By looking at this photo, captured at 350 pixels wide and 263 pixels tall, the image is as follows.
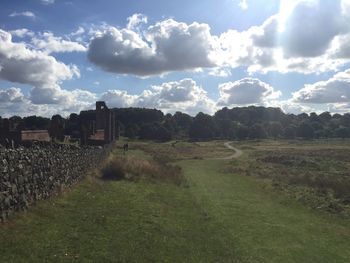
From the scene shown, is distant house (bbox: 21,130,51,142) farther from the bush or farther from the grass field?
the grass field

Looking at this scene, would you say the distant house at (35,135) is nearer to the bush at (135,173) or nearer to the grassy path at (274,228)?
the bush at (135,173)

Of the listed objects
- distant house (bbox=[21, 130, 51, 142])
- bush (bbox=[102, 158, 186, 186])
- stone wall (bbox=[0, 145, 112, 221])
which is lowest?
bush (bbox=[102, 158, 186, 186])

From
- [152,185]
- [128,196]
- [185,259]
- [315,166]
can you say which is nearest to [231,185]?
[152,185]

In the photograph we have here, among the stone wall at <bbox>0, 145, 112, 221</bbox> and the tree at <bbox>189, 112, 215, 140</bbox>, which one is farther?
the tree at <bbox>189, 112, 215, 140</bbox>

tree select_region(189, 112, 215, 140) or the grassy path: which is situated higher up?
tree select_region(189, 112, 215, 140)

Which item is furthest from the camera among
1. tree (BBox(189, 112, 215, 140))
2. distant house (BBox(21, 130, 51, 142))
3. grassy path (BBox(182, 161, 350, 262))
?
tree (BBox(189, 112, 215, 140))

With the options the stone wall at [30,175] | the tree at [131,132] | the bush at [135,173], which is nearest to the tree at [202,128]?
the tree at [131,132]

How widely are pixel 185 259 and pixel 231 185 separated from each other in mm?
18547

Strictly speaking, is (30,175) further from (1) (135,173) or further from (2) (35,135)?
(2) (35,135)

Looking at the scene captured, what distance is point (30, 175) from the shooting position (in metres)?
13.4

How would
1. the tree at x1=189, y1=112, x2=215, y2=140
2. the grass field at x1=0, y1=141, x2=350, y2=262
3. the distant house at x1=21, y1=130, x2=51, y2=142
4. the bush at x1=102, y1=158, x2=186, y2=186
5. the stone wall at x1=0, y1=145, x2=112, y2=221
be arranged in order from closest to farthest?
the grass field at x1=0, y1=141, x2=350, y2=262
the stone wall at x1=0, y1=145, x2=112, y2=221
the bush at x1=102, y1=158, x2=186, y2=186
the distant house at x1=21, y1=130, x2=51, y2=142
the tree at x1=189, y1=112, x2=215, y2=140

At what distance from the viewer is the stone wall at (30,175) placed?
1137 cm

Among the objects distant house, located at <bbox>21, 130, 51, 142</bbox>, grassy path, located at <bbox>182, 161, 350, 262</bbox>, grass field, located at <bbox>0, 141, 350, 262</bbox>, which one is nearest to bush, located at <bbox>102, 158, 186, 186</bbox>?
grass field, located at <bbox>0, 141, 350, 262</bbox>

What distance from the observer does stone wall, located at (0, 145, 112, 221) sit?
448 inches
